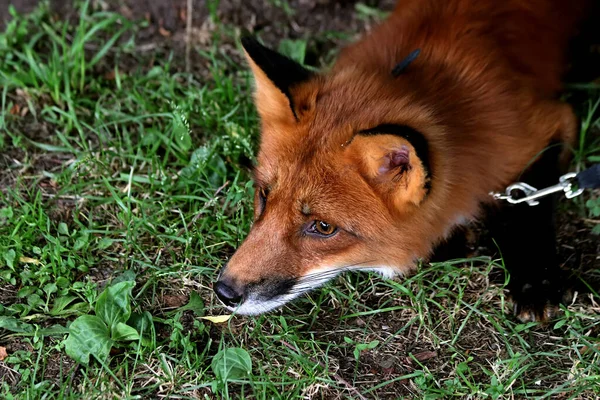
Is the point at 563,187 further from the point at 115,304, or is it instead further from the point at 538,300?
the point at 115,304

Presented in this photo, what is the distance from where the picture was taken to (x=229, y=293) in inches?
137

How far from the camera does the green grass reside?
3.53 meters

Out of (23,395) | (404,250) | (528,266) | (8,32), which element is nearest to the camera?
(23,395)

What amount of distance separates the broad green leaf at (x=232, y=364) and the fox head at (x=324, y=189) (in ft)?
0.79

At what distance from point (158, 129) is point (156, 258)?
1.14m

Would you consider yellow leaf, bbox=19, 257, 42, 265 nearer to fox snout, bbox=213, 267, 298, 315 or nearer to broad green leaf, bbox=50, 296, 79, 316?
broad green leaf, bbox=50, 296, 79, 316

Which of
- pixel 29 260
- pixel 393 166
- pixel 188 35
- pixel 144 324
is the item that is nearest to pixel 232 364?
pixel 144 324

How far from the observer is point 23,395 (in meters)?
3.40

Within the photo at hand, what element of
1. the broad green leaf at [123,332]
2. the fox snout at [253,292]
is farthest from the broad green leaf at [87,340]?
the fox snout at [253,292]

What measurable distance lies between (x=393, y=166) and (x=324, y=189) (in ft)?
1.23

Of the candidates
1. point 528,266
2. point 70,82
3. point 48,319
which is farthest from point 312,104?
point 70,82

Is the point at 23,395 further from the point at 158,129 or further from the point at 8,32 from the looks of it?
the point at 8,32

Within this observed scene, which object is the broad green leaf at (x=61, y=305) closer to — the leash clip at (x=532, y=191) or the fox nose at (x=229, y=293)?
the fox nose at (x=229, y=293)

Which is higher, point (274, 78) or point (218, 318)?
point (274, 78)
